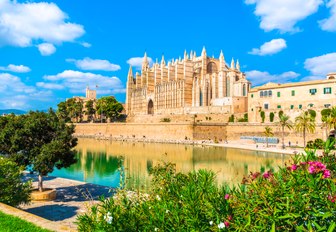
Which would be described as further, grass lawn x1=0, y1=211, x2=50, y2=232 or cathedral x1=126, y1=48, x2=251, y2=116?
cathedral x1=126, y1=48, x2=251, y2=116

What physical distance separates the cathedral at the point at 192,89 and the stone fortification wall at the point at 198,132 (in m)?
7.50

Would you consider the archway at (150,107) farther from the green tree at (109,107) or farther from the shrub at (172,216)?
the shrub at (172,216)

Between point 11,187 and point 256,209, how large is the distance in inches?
353

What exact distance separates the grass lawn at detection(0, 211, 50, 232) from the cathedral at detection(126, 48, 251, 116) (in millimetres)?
56986

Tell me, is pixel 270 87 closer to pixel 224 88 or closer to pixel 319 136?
pixel 319 136

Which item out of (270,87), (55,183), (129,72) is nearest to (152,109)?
(129,72)

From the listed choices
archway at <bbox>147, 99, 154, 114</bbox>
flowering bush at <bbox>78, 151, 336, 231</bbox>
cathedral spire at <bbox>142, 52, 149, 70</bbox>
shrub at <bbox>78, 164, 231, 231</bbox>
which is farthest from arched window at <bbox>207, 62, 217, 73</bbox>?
shrub at <bbox>78, 164, 231, 231</bbox>

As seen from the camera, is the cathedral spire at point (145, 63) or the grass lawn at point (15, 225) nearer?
the grass lawn at point (15, 225)

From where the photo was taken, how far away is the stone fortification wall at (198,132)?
45.9m

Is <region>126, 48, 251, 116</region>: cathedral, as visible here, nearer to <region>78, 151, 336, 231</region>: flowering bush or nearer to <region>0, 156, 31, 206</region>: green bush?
<region>0, 156, 31, 206</region>: green bush

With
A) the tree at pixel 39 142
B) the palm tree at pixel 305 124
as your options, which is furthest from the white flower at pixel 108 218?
the palm tree at pixel 305 124

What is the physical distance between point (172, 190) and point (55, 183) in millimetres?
13894

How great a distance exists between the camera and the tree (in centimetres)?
1321

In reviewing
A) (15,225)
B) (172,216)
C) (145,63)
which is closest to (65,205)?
(15,225)
